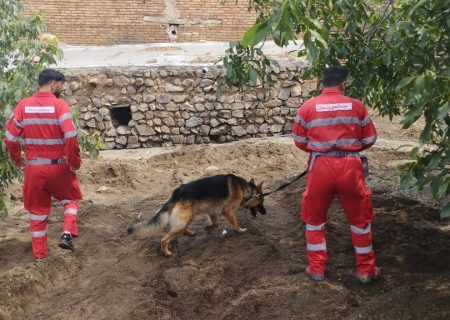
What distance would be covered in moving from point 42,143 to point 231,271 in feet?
7.83

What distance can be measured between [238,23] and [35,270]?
479 inches

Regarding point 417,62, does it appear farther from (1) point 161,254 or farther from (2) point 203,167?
(2) point 203,167

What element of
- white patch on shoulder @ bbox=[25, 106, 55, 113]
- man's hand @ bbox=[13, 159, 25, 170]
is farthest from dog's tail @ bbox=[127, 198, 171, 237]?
white patch on shoulder @ bbox=[25, 106, 55, 113]

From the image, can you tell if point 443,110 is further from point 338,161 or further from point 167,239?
point 167,239

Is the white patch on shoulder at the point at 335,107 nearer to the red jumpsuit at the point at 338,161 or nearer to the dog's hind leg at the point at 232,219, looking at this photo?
the red jumpsuit at the point at 338,161

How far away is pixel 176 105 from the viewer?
11.7 metres

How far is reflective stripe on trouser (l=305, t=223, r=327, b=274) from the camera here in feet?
15.2

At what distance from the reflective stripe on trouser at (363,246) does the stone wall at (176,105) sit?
7557mm

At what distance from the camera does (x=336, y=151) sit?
4.43 m

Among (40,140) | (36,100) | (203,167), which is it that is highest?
(36,100)

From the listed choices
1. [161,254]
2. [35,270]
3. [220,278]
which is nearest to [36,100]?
[35,270]

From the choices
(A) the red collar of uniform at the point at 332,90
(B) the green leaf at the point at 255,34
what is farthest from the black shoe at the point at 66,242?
(B) the green leaf at the point at 255,34

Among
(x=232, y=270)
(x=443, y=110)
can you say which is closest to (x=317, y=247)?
(x=232, y=270)

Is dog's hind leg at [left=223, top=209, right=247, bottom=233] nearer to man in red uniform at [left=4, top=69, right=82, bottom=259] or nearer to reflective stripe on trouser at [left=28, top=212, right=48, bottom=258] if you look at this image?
man in red uniform at [left=4, top=69, right=82, bottom=259]
